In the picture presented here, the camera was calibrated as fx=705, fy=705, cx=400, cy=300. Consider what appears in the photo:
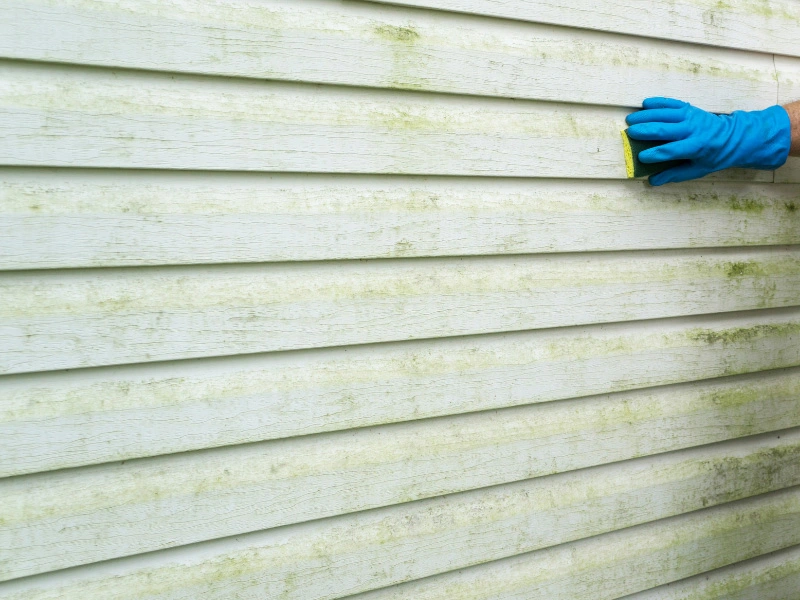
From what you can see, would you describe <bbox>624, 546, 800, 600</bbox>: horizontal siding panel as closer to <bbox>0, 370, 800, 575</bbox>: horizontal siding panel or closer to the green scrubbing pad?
<bbox>0, 370, 800, 575</bbox>: horizontal siding panel

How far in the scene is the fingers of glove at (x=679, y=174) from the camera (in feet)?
7.70

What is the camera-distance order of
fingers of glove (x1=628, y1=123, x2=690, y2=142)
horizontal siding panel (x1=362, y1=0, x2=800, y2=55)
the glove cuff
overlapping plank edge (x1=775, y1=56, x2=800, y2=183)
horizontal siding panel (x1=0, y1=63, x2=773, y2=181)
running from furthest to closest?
1. overlapping plank edge (x1=775, y1=56, x2=800, y2=183)
2. the glove cuff
3. fingers of glove (x1=628, y1=123, x2=690, y2=142)
4. horizontal siding panel (x1=362, y1=0, x2=800, y2=55)
5. horizontal siding panel (x1=0, y1=63, x2=773, y2=181)

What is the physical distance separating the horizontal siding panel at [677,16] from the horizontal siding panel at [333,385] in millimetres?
988

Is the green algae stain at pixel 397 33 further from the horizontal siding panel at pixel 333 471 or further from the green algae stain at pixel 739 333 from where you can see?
the green algae stain at pixel 739 333

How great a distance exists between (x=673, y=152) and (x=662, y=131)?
78 mm

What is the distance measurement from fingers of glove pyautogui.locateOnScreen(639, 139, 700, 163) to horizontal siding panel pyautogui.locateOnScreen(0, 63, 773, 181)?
0.34 ft

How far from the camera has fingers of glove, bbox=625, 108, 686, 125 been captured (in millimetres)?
2283

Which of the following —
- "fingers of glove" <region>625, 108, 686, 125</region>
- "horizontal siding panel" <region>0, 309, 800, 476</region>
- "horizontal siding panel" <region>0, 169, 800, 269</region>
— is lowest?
"horizontal siding panel" <region>0, 309, 800, 476</region>

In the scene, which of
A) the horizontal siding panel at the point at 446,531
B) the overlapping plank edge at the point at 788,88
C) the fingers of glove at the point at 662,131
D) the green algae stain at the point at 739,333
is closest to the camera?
the horizontal siding panel at the point at 446,531

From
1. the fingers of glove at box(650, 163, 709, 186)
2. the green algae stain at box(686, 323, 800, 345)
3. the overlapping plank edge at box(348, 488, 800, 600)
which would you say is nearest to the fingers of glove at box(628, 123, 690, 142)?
the fingers of glove at box(650, 163, 709, 186)

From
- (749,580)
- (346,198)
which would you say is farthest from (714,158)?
(749,580)

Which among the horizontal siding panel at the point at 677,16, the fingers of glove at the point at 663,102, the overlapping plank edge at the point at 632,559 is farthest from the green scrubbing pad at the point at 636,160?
the overlapping plank edge at the point at 632,559

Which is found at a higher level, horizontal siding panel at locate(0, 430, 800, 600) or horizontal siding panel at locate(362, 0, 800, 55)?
horizontal siding panel at locate(362, 0, 800, 55)

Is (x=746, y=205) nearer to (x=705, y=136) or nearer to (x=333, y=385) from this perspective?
(x=705, y=136)
